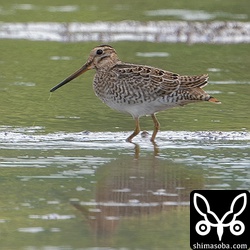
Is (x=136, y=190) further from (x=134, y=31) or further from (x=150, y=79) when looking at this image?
(x=134, y=31)

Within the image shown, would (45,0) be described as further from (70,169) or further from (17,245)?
(17,245)

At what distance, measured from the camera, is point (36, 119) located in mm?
13297

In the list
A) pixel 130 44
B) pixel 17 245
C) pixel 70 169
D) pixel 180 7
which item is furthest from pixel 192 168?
pixel 180 7

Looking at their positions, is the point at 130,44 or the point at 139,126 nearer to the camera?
the point at 139,126

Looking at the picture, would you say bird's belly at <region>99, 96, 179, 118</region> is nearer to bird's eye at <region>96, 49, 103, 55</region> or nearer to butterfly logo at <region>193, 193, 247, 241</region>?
bird's eye at <region>96, 49, 103, 55</region>

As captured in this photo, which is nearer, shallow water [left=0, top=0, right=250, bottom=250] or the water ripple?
shallow water [left=0, top=0, right=250, bottom=250]

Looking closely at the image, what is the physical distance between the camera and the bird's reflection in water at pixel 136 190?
29.6 feet

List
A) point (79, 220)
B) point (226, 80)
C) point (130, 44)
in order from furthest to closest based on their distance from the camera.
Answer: point (130, 44)
point (226, 80)
point (79, 220)

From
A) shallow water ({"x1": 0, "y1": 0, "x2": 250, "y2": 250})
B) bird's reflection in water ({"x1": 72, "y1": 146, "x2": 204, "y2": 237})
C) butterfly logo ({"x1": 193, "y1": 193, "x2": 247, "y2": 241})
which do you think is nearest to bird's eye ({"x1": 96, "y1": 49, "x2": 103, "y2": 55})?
shallow water ({"x1": 0, "y1": 0, "x2": 250, "y2": 250})

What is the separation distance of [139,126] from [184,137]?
84 cm

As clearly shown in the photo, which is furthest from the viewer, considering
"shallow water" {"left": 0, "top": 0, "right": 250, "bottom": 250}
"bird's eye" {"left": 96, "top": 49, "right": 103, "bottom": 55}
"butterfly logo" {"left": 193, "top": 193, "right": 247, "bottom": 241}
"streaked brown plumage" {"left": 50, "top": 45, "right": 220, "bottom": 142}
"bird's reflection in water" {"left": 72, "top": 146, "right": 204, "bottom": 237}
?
"bird's eye" {"left": 96, "top": 49, "right": 103, "bottom": 55}

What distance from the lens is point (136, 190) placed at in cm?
986

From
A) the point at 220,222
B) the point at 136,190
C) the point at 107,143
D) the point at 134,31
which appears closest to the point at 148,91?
the point at 107,143

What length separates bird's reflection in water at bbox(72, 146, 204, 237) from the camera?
901 cm
